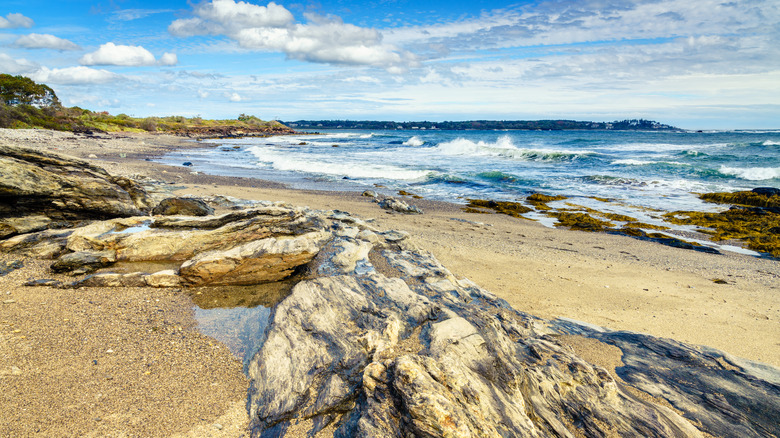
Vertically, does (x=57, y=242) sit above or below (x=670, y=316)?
above

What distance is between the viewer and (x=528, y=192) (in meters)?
19.8

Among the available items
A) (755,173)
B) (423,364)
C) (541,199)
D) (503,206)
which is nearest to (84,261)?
(423,364)

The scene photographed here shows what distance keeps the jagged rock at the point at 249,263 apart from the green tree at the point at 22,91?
5968 cm

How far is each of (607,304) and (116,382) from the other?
731cm

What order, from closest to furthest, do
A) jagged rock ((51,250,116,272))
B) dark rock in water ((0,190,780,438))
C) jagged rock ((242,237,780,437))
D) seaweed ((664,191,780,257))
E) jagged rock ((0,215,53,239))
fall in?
jagged rock ((242,237,780,437)) → dark rock in water ((0,190,780,438)) → jagged rock ((51,250,116,272)) → jagged rock ((0,215,53,239)) → seaweed ((664,191,780,257))

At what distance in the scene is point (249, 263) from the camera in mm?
5797

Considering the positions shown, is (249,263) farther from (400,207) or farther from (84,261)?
(400,207)

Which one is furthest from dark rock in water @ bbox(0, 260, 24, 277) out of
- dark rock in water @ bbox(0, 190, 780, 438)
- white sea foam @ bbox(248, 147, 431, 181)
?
white sea foam @ bbox(248, 147, 431, 181)

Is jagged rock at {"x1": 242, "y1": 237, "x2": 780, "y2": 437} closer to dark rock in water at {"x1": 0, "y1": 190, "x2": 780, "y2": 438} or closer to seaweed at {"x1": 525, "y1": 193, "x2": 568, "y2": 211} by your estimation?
dark rock in water at {"x1": 0, "y1": 190, "x2": 780, "y2": 438}

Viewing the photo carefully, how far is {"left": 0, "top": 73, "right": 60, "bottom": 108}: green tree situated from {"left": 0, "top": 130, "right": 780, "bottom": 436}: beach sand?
59892 mm

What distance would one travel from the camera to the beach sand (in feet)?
11.0

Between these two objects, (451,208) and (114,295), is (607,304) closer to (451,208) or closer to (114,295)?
(114,295)

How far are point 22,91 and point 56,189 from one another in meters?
59.7

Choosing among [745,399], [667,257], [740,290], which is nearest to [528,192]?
[667,257]
